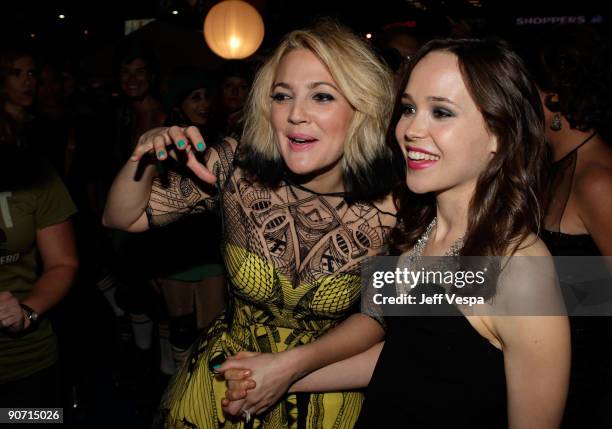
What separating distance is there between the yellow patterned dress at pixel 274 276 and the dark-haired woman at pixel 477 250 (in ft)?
0.95

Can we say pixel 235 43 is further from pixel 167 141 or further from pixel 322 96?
pixel 167 141

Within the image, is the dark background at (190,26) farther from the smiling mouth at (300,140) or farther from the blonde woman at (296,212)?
the smiling mouth at (300,140)

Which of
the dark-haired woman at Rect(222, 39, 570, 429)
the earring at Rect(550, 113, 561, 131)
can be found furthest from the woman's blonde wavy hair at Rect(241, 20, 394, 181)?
the earring at Rect(550, 113, 561, 131)

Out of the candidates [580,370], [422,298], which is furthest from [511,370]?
[580,370]

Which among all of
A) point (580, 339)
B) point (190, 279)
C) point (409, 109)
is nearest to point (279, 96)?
point (409, 109)

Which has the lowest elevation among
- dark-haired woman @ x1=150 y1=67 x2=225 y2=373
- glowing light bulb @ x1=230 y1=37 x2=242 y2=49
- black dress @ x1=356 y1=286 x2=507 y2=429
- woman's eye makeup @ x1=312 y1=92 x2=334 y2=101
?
dark-haired woman @ x1=150 y1=67 x2=225 y2=373

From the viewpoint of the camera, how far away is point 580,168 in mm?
2127

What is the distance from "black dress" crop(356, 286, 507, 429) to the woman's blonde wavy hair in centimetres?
69

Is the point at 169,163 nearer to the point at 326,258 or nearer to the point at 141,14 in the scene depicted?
the point at 326,258

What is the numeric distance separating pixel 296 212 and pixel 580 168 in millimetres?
1262

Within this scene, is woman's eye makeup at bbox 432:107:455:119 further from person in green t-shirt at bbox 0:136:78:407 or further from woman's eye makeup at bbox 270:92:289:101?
person in green t-shirt at bbox 0:136:78:407

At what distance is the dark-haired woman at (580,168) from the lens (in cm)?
206

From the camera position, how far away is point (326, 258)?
5.93 feet

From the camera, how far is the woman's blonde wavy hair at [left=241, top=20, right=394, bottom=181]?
1775mm
